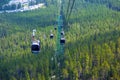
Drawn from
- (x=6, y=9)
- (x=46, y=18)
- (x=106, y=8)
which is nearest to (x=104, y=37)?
(x=46, y=18)

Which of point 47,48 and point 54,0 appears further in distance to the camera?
point 54,0

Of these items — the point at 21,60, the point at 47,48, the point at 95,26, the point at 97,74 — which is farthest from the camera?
the point at 95,26

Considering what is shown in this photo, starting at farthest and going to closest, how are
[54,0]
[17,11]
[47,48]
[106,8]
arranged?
[54,0] → [17,11] → [106,8] → [47,48]

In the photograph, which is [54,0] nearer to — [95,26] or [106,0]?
[106,0]

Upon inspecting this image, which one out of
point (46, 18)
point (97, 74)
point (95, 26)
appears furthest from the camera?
point (46, 18)

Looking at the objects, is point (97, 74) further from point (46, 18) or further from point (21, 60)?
point (46, 18)

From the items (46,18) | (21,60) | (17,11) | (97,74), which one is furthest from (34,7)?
(97,74)
